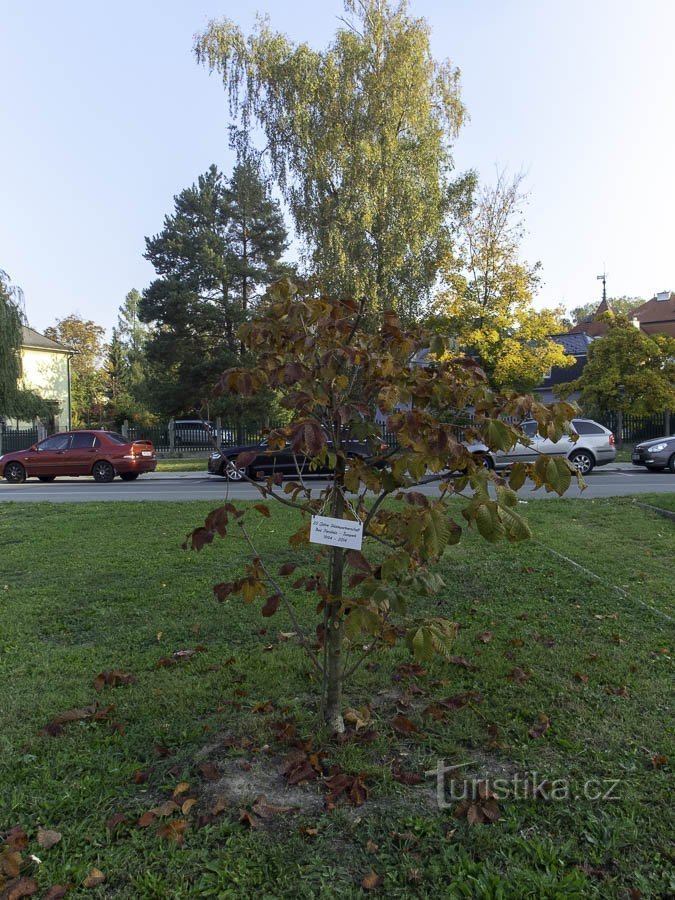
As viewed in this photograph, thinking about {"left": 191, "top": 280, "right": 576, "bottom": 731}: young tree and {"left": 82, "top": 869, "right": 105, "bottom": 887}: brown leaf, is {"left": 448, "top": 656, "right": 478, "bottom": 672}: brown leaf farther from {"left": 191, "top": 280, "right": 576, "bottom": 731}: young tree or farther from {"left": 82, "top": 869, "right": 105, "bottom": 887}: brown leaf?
{"left": 82, "top": 869, "right": 105, "bottom": 887}: brown leaf

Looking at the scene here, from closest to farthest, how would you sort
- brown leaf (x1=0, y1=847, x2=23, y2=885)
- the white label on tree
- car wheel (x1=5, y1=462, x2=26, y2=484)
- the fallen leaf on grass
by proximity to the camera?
brown leaf (x1=0, y1=847, x2=23, y2=885) → the white label on tree → the fallen leaf on grass → car wheel (x1=5, y1=462, x2=26, y2=484)

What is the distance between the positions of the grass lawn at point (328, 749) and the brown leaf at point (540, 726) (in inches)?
1.4

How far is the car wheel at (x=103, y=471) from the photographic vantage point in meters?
20.1

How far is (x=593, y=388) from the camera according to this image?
28172 mm

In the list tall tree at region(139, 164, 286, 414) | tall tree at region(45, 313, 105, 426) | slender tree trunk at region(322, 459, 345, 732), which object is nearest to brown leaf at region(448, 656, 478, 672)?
slender tree trunk at region(322, 459, 345, 732)

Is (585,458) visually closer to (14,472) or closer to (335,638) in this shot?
(14,472)

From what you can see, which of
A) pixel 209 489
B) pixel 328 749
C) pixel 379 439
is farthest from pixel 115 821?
pixel 209 489

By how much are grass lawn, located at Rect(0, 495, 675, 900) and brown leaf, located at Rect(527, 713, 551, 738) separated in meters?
0.04

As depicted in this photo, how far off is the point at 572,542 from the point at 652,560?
113cm

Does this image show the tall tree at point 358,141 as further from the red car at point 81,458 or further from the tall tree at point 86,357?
the tall tree at point 86,357

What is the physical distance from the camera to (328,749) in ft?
10.3

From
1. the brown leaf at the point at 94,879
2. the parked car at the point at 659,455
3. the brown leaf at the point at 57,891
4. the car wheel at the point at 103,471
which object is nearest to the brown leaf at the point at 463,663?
the brown leaf at the point at 94,879

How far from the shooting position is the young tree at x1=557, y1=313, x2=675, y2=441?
27.4m

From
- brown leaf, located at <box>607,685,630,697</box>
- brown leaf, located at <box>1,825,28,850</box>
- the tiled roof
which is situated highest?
the tiled roof
